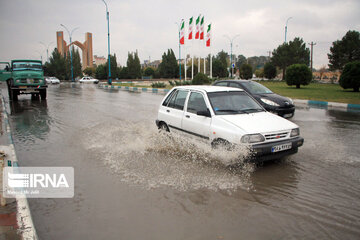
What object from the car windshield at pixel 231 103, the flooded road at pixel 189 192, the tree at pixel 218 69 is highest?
the tree at pixel 218 69

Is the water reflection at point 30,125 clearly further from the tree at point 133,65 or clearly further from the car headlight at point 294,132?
the tree at point 133,65

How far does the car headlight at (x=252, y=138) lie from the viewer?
4941 millimetres

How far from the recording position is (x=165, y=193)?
14.3 ft

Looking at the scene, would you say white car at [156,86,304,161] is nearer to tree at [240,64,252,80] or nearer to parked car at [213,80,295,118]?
parked car at [213,80,295,118]

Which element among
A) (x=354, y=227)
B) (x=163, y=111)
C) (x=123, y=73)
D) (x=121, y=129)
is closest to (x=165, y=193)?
(x=354, y=227)

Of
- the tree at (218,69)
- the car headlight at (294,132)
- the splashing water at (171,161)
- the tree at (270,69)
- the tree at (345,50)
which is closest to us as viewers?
the splashing water at (171,161)

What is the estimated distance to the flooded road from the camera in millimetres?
3391

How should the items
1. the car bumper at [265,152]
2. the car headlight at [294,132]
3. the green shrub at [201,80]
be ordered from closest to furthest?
the car bumper at [265,152] → the car headlight at [294,132] → the green shrub at [201,80]

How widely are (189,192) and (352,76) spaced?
21655 millimetres

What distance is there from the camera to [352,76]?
21.4 metres

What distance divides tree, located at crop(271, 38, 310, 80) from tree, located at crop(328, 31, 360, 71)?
285 inches

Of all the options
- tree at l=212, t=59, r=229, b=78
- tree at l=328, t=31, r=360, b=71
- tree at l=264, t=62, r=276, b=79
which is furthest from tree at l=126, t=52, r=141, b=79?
tree at l=328, t=31, r=360, b=71

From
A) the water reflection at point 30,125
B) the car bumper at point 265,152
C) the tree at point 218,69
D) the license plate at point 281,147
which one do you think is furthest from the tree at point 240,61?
the car bumper at point 265,152

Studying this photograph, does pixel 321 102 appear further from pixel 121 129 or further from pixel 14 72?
pixel 14 72
